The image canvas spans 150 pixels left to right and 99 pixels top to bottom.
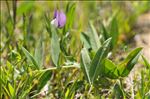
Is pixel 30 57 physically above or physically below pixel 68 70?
above

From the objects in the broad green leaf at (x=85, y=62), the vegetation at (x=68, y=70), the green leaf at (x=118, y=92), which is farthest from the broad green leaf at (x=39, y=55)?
the green leaf at (x=118, y=92)

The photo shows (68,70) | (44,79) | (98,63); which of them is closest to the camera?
(98,63)

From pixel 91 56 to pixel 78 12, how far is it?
96cm

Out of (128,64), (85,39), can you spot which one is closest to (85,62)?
(128,64)

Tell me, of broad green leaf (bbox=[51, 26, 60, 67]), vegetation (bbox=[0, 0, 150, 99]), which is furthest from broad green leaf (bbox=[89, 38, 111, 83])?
broad green leaf (bbox=[51, 26, 60, 67])

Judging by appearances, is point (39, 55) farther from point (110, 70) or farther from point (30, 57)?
point (110, 70)

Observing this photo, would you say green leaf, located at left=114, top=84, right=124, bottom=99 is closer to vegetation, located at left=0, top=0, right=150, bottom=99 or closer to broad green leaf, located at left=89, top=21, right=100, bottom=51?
vegetation, located at left=0, top=0, right=150, bottom=99

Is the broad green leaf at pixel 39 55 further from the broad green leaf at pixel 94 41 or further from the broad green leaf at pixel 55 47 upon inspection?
the broad green leaf at pixel 94 41

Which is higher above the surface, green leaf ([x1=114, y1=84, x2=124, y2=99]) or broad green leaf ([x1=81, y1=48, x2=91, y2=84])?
broad green leaf ([x1=81, y1=48, x2=91, y2=84])

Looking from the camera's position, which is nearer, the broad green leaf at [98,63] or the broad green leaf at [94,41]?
the broad green leaf at [98,63]

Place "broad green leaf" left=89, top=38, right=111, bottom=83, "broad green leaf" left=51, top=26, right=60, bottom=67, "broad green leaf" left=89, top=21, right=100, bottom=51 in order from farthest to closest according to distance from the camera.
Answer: "broad green leaf" left=89, top=21, right=100, bottom=51, "broad green leaf" left=51, top=26, right=60, bottom=67, "broad green leaf" left=89, top=38, right=111, bottom=83

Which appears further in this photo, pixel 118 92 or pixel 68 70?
pixel 68 70

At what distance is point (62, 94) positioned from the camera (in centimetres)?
158

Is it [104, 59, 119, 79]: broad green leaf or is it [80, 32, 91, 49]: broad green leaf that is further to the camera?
[80, 32, 91, 49]: broad green leaf
